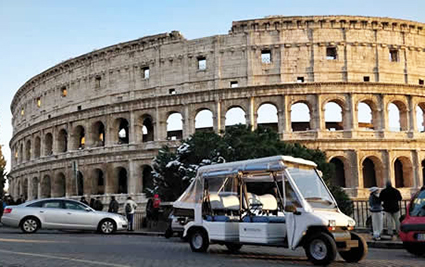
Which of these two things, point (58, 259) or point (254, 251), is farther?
point (254, 251)

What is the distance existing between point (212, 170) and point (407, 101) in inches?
1002

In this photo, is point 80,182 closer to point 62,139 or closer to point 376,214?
point 62,139

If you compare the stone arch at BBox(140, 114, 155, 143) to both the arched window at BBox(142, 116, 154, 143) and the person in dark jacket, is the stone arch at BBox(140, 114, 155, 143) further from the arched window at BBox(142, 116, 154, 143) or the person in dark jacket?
the person in dark jacket

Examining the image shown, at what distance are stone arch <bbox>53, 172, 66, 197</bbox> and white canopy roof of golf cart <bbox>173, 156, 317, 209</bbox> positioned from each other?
31193 millimetres

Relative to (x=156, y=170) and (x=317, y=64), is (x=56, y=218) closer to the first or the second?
(x=156, y=170)

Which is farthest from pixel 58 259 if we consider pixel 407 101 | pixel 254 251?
pixel 407 101

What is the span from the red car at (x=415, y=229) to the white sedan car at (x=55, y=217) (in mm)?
10843

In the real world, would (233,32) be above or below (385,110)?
above

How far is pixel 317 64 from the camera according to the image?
1270 inches

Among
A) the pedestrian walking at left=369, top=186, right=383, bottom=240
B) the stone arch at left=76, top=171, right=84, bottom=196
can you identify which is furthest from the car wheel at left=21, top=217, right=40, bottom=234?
the stone arch at left=76, top=171, right=84, bottom=196

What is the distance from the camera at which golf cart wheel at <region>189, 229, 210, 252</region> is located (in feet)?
35.7

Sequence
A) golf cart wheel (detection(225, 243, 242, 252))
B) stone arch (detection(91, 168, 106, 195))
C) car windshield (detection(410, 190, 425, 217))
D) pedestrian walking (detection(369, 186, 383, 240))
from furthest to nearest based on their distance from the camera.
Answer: stone arch (detection(91, 168, 106, 195)) < pedestrian walking (detection(369, 186, 383, 240)) < golf cart wheel (detection(225, 243, 242, 252)) < car windshield (detection(410, 190, 425, 217))

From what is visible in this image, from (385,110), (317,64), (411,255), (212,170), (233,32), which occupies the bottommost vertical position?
(411,255)

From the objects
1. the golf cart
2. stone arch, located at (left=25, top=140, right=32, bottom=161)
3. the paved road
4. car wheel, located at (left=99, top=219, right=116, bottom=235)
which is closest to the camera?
the paved road
